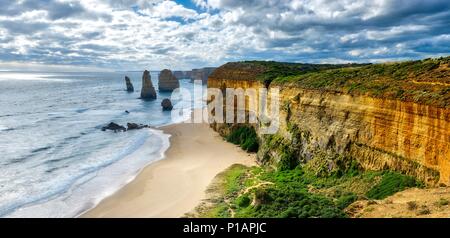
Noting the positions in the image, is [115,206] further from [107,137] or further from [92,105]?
[92,105]

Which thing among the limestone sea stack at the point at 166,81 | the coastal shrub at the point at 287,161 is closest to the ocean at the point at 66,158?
the coastal shrub at the point at 287,161

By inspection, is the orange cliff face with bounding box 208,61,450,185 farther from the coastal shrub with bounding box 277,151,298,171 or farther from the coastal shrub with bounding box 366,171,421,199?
the coastal shrub with bounding box 277,151,298,171

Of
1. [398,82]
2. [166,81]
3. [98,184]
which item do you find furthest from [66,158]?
[166,81]

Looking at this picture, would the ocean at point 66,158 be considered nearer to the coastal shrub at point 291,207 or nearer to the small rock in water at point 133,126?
the small rock in water at point 133,126

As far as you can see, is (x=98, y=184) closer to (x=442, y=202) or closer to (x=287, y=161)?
(x=287, y=161)

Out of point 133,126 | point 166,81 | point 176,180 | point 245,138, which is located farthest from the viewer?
point 166,81

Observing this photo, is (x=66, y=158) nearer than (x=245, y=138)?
Yes

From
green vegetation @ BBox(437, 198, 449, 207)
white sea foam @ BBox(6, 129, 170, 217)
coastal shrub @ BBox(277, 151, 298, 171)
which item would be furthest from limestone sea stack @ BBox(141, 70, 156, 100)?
green vegetation @ BBox(437, 198, 449, 207)

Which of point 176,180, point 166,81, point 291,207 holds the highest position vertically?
point 166,81
